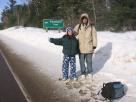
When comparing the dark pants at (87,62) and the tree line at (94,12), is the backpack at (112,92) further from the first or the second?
the tree line at (94,12)

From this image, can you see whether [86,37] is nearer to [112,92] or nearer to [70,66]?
[70,66]

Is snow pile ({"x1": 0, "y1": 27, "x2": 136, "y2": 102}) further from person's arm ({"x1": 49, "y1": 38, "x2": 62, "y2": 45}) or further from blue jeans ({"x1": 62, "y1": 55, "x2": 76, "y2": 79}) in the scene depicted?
person's arm ({"x1": 49, "y1": 38, "x2": 62, "y2": 45})

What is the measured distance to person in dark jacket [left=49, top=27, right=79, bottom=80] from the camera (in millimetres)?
11109

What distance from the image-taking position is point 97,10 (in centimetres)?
3925

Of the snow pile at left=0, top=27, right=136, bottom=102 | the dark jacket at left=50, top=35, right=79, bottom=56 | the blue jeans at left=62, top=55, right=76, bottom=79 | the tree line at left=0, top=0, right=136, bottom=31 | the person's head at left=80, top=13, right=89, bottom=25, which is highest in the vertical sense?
the person's head at left=80, top=13, right=89, bottom=25

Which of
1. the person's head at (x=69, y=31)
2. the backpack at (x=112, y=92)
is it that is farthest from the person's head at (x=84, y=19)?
the backpack at (x=112, y=92)

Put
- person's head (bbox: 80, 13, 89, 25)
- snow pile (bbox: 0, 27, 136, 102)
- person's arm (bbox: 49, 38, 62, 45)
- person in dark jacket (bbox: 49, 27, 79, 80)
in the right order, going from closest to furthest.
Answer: snow pile (bbox: 0, 27, 136, 102)
person's head (bbox: 80, 13, 89, 25)
person in dark jacket (bbox: 49, 27, 79, 80)
person's arm (bbox: 49, 38, 62, 45)

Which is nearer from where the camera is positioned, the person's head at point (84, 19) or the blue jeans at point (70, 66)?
the person's head at point (84, 19)

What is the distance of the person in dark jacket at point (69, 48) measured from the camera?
11.1 m

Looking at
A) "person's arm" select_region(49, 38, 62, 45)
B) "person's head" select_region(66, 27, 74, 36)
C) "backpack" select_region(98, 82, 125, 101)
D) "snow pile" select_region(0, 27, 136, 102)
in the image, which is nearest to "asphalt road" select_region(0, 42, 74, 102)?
"snow pile" select_region(0, 27, 136, 102)

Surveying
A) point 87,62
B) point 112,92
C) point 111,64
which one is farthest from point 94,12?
point 112,92

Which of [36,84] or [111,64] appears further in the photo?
[111,64]

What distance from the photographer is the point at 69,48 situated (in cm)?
1114

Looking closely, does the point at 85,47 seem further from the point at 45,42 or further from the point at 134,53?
the point at 45,42
